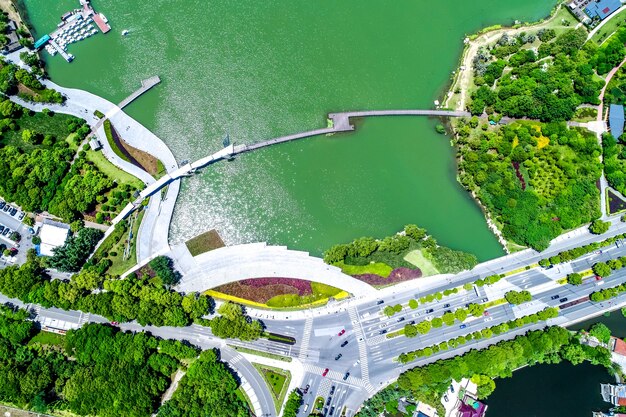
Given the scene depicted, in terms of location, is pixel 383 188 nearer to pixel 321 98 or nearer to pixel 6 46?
pixel 321 98

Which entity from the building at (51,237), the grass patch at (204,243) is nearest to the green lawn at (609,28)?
the grass patch at (204,243)

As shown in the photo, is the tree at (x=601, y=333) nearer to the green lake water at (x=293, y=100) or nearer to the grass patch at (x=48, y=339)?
the green lake water at (x=293, y=100)

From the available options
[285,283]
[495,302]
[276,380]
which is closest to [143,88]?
[285,283]

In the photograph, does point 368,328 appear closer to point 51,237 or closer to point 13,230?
point 51,237

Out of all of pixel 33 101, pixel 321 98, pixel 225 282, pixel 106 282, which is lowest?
pixel 106 282

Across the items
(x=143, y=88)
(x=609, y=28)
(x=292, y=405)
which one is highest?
(x=609, y=28)

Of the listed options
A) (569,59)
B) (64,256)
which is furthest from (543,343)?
(64,256)

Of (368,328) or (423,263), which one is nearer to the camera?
(368,328)
